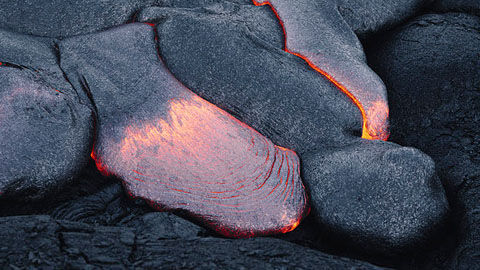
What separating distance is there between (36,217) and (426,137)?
1.91 meters

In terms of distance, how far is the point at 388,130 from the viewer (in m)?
2.11

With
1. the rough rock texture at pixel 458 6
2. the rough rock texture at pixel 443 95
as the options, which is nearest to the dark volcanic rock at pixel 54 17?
the rough rock texture at pixel 443 95

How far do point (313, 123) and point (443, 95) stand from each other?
2.53ft

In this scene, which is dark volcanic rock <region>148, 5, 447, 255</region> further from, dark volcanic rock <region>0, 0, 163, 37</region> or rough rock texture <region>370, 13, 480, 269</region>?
dark volcanic rock <region>0, 0, 163, 37</region>

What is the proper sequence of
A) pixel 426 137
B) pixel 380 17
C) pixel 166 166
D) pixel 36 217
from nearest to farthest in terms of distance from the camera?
pixel 36 217, pixel 166 166, pixel 426 137, pixel 380 17

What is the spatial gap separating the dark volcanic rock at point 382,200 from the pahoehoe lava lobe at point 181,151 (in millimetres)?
155

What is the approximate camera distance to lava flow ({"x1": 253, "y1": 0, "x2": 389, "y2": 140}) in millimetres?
2053

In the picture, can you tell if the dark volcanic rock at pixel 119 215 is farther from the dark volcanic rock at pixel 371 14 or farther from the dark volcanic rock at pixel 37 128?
the dark volcanic rock at pixel 371 14

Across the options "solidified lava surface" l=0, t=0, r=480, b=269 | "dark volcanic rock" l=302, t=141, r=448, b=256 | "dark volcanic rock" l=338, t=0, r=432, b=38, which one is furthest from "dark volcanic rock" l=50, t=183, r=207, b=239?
"dark volcanic rock" l=338, t=0, r=432, b=38

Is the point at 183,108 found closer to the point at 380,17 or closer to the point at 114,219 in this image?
the point at 114,219

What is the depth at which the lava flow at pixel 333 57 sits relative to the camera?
80.8 inches

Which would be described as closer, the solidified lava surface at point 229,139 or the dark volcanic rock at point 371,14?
the solidified lava surface at point 229,139

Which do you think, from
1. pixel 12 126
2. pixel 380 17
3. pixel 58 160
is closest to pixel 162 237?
A: pixel 58 160

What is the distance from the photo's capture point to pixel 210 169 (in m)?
1.74
